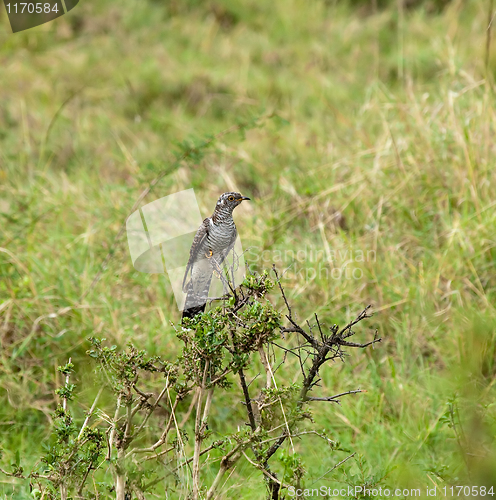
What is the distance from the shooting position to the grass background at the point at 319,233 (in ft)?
9.80

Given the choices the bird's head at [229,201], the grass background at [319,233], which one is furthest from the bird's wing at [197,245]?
the grass background at [319,233]

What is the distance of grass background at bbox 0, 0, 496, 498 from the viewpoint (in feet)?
9.80

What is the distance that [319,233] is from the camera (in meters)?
4.16

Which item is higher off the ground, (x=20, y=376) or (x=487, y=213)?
(x=487, y=213)

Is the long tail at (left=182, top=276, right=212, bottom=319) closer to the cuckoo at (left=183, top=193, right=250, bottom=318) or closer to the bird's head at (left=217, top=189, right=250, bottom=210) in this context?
the cuckoo at (left=183, top=193, right=250, bottom=318)

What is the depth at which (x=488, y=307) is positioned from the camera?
3277 mm

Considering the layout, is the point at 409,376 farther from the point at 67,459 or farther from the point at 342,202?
the point at 67,459

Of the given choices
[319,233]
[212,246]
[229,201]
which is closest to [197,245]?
[212,246]


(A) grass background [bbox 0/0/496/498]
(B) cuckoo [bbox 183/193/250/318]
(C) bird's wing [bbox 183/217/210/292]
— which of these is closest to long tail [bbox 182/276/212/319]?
(B) cuckoo [bbox 183/193/250/318]

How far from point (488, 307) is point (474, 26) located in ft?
14.9

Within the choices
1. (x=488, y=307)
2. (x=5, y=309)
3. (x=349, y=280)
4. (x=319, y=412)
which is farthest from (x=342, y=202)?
(x=5, y=309)

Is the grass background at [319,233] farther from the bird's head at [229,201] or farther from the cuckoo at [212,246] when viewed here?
the bird's head at [229,201]

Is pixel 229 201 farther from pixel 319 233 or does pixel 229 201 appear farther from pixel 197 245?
pixel 319 233

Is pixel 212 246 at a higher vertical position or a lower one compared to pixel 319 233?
higher
